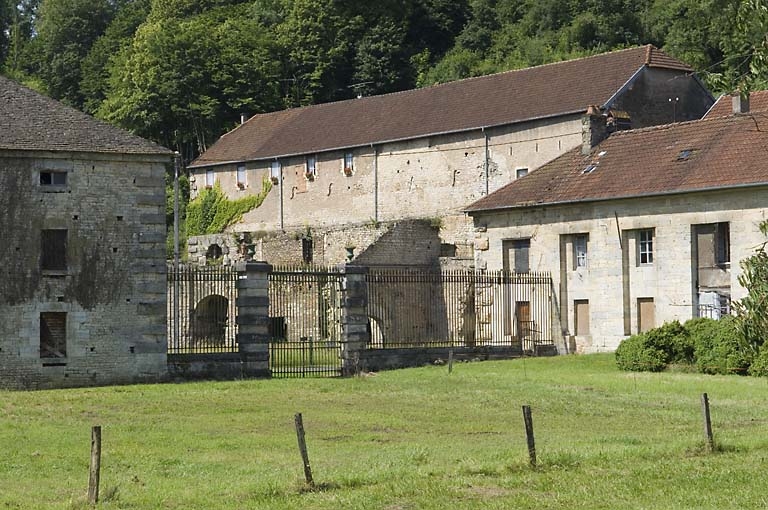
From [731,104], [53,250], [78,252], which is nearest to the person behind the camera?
[53,250]

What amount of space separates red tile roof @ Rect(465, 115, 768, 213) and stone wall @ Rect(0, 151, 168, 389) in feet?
45.9

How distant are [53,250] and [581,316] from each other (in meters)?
16.8

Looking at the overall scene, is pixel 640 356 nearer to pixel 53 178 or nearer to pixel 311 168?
pixel 53 178

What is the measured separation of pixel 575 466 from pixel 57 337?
17735 mm

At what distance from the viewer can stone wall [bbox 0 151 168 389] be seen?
108 ft

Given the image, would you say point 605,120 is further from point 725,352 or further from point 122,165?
point 122,165

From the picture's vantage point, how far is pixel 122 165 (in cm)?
3412

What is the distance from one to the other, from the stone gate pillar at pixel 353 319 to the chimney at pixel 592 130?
1217cm

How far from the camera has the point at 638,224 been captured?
41375 millimetres

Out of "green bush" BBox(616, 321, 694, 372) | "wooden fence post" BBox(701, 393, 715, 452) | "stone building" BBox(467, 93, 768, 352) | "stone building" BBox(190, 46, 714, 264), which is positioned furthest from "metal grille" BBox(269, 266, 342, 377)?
"wooden fence post" BBox(701, 393, 715, 452)

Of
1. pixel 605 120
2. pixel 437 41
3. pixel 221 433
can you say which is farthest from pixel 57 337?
pixel 437 41

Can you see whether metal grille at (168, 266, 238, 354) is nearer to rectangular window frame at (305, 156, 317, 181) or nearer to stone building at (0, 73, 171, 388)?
stone building at (0, 73, 171, 388)

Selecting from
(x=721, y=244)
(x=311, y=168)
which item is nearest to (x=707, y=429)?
(x=721, y=244)

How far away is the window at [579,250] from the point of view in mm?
43188
